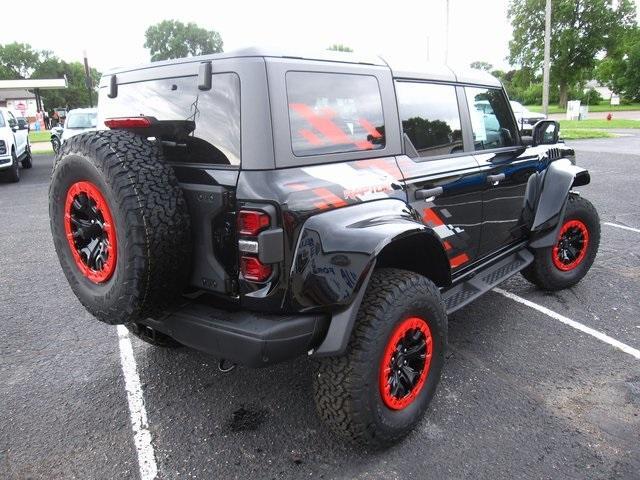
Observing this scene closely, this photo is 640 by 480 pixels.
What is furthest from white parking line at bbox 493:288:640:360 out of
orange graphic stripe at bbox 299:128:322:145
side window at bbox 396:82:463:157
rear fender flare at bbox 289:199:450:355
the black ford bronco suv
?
orange graphic stripe at bbox 299:128:322:145

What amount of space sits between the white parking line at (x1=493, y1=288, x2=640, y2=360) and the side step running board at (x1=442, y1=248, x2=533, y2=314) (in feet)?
1.30

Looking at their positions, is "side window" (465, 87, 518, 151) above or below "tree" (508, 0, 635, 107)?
below

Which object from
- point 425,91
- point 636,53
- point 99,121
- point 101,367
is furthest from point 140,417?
point 636,53

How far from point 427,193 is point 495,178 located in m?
0.89

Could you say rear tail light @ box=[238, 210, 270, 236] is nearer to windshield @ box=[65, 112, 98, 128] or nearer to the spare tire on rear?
the spare tire on rear

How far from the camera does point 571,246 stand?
4.51m

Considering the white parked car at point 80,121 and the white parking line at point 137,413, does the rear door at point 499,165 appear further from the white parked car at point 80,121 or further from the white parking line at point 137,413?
the white parked car at point 80,121

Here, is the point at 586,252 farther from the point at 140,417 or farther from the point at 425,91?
the point at 140,417

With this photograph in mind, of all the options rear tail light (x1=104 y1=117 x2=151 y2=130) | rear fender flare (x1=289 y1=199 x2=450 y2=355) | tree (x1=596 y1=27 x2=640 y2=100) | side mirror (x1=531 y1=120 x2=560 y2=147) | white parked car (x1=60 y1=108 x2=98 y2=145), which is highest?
tree (x1=596 y1=27 x2=640 y2=100)

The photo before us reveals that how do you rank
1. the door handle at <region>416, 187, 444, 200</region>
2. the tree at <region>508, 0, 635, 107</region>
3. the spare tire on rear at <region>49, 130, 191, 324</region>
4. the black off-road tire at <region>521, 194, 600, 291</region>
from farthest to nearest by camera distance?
the tree at <region>508, 0, 635, 107</region>
the black off-road tire at <region>521, 194, 600, 291</region>
the door handle at <region>416, 187, 444, 200</region>
the spare tire on rear at <region>49, 130, 191, 324</region>

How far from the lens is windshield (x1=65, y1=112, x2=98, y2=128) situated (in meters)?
13.9

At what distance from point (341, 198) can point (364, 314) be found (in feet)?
1.79

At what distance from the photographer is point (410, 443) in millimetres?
2547

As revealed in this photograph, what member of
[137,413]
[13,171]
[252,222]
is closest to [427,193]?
[252,222]
